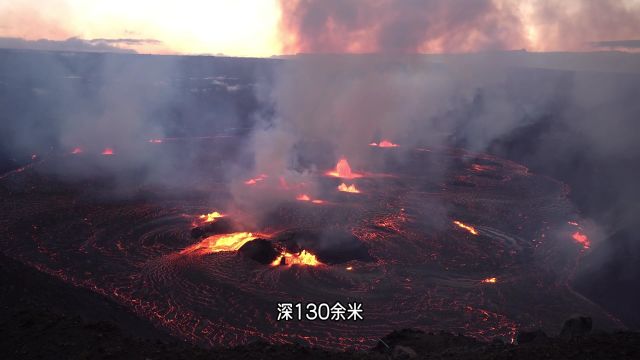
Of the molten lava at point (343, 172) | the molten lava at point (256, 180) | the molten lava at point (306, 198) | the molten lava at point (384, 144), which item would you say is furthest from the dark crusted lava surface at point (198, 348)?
the molten lava at point (384, 144)

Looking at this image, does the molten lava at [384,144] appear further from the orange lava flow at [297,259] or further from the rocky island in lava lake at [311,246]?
the orange lava flow at [297,259]

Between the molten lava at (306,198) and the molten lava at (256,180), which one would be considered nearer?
the molten lava at (306,198)

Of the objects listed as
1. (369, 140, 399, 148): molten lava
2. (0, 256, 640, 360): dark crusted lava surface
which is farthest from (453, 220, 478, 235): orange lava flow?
(369, 140, 399, 148): molten lava

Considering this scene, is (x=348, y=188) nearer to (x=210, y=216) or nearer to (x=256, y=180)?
(x=256, y=180)

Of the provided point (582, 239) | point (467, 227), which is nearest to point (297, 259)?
→ point (467, 227)

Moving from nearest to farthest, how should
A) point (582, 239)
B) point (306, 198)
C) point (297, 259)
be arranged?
point (297, 259) < point (582, 239) < point (306, 198)

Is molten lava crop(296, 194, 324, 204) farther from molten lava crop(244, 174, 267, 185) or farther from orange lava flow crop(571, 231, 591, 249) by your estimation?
orange lava flow crop(571, 231, 591, 249)
